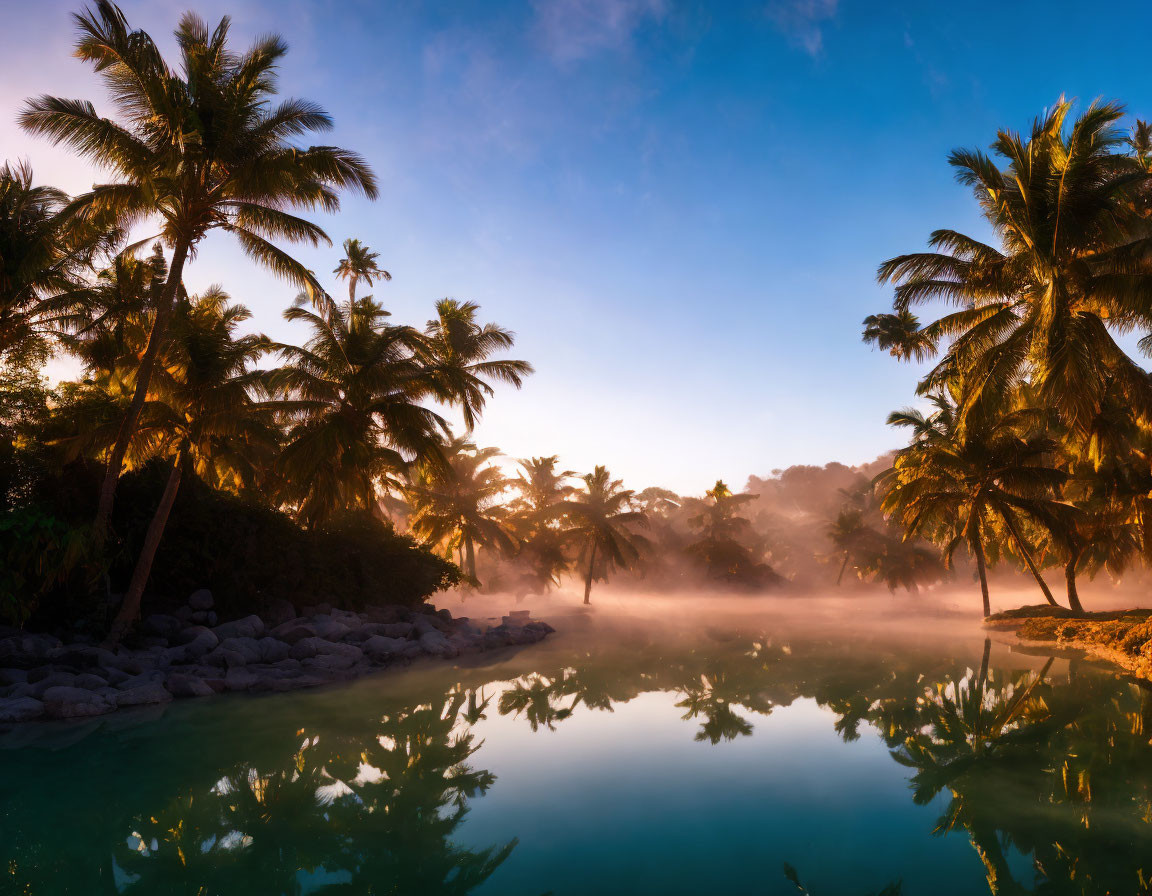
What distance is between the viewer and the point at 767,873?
15.2ft

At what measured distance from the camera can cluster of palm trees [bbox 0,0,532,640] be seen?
1245cm

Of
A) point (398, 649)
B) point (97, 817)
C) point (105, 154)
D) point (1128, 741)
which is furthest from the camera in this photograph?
point (398, 649)

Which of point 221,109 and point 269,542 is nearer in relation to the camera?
point 221,109

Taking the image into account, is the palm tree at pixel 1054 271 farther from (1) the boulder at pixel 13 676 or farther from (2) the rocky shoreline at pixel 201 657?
(1) the boulder at pixel 13 676

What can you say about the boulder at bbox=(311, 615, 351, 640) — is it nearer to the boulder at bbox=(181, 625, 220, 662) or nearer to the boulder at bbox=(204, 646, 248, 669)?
the boulder at bbox=(181, 625, 220, 662)

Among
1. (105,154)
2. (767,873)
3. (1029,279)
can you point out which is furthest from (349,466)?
(1029,279)

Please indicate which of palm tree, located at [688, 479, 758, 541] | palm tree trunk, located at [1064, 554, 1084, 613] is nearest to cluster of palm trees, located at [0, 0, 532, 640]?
palm tree trunk, located at [1064, 554, 1084, 613]

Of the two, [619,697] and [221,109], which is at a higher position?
[221,109]

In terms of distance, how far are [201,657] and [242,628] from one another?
198cm

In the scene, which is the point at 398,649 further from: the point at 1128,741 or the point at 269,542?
the point at 1128,741

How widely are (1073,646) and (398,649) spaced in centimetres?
1793

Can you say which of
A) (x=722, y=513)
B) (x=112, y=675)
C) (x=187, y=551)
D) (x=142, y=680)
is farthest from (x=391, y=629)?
(x=722, y=513)

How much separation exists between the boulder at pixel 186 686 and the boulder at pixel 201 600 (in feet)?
14.8

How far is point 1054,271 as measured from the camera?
14.0 m
